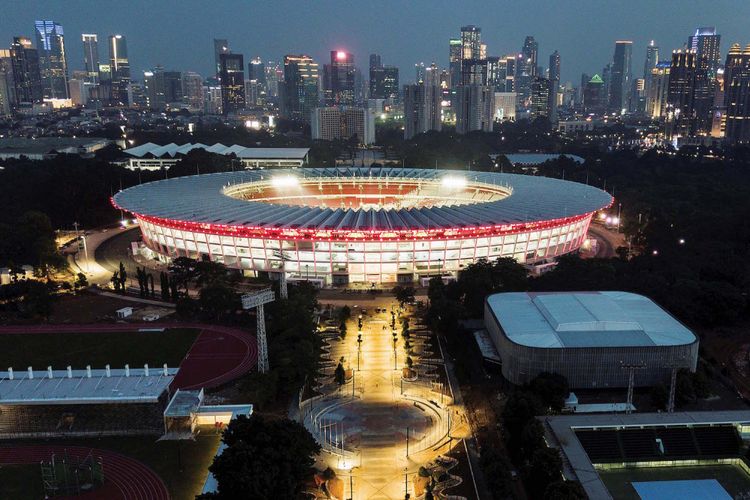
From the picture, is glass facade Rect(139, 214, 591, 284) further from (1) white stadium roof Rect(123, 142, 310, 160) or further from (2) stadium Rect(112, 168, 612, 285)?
(1) white stadium roof Rect(123, 142, 310, 160)

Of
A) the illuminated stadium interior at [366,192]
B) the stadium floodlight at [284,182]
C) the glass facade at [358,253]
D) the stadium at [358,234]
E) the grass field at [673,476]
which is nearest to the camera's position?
the grass field at [673,476]

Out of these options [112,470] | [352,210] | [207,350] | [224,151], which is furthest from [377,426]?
[224,151]

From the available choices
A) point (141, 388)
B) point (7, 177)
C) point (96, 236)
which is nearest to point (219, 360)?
point (141, 388)

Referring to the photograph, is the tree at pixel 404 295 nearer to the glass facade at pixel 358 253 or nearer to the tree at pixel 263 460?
the glass facade at pixel 358 253

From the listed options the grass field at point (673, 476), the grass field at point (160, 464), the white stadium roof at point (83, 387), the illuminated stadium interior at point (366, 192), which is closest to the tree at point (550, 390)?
the grass field at point (673, 476)

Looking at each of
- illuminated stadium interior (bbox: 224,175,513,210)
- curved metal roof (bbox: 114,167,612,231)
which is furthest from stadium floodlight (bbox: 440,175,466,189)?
curved metal roof (bbox: 114,167,612,231)

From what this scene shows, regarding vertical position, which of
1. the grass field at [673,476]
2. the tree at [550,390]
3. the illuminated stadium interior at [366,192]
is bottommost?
the grass field at [673,476]
